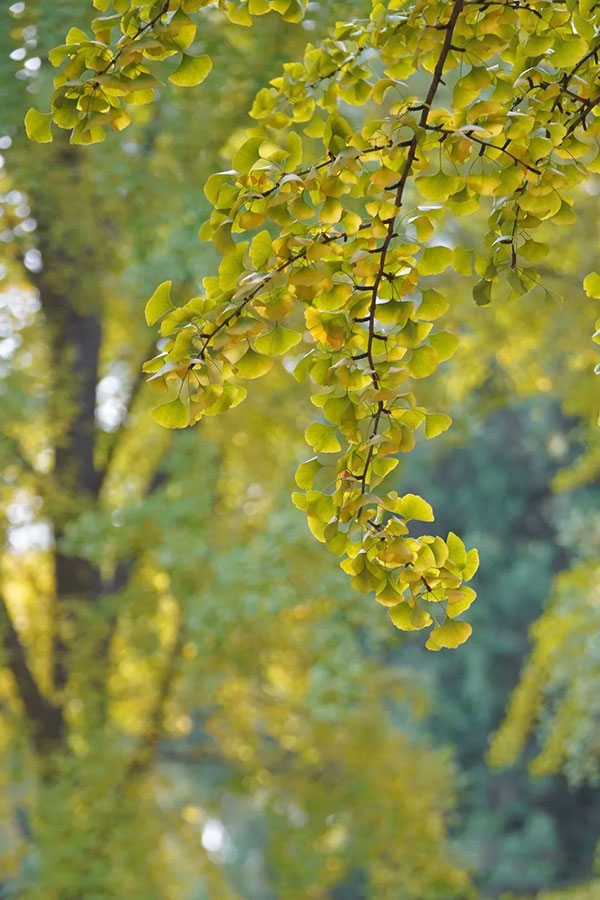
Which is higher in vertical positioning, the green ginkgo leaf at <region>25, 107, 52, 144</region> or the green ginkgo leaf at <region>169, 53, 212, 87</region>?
the green ginkgo leaf at <region>169, 53, 212, 87</region>

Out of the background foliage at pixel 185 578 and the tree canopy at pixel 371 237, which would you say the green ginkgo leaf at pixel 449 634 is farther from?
the background foliage at pixel 185 578

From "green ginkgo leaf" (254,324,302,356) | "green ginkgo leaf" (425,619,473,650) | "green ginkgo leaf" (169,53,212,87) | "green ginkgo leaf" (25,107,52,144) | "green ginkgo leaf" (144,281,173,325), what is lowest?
"green ginkgo leaf" (425,619,473,650)

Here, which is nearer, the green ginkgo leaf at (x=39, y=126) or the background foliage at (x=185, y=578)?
the green ginkgo leaf at (x=39, y=126)

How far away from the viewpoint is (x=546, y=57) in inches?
48.5

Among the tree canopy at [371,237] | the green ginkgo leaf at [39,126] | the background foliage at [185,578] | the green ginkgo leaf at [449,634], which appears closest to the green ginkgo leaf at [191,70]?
the tree canopy at [371,237]

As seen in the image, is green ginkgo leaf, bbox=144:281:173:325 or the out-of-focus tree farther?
the out-of-focus tree

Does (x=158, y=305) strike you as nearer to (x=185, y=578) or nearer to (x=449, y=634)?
(x=449, y=634)

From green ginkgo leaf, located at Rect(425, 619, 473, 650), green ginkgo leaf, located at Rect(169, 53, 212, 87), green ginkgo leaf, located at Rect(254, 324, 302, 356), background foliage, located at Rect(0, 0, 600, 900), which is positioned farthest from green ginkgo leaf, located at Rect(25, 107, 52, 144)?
background foliage, located at Rect(0, 0, 600, 900)

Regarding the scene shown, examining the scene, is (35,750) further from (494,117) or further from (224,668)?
(494,117)

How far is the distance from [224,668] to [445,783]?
1560mm

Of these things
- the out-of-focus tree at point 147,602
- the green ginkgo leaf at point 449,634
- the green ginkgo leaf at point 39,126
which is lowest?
the out-of-focus tree at point 147,602

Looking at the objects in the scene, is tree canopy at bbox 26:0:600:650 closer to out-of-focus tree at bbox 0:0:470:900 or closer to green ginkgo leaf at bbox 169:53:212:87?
green ginkgo leaf at bbox 169:53:212:87

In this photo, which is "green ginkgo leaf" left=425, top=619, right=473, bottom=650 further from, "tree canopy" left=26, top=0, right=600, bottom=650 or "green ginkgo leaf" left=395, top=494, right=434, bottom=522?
"green ginkgo leaf" left=395, top=494, right=434, bottom=522

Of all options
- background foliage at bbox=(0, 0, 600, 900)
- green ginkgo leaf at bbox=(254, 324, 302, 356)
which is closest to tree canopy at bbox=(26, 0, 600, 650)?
green ginkgo leaf at bbox=(254, 324, 302, 356)
